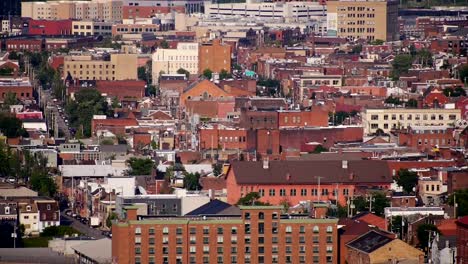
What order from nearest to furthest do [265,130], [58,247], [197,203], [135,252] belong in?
1. [135,252]
2. [58,247]
3. [197,203]
4. [265,130]

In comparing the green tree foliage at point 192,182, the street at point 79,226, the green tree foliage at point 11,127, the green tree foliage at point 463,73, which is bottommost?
the street at point 79,226

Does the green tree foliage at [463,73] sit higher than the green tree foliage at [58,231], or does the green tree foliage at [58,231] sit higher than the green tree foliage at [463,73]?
the green tree foliage at [463,73]

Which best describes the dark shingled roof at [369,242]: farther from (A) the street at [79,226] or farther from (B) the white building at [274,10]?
(B) the white building at [274,10]

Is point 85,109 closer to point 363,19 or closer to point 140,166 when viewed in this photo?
point 140,166

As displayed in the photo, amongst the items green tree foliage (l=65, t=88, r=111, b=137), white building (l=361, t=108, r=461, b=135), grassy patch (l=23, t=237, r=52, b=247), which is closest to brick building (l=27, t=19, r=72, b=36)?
green tree foliage (l=65, t=88, r=111, b=137)

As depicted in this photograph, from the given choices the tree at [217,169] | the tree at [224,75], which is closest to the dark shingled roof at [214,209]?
the tree at [217,169]

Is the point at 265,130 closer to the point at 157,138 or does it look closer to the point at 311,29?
the point at 157,138

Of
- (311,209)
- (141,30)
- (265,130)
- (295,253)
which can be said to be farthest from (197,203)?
(141,30)
